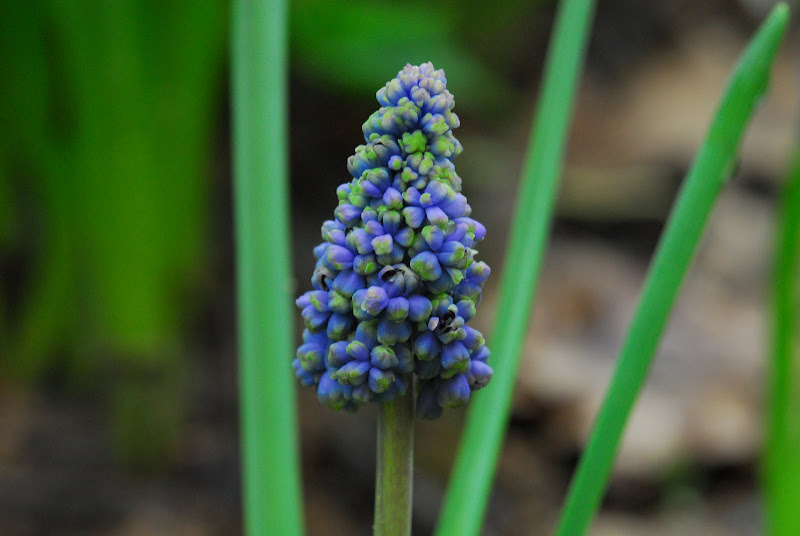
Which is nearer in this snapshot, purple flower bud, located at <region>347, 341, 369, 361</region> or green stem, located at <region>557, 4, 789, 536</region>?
purple flower bud, located at <region>347, 341, 369, 361</region>

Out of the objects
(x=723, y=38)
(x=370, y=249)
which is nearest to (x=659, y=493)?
(x=370, y=249)

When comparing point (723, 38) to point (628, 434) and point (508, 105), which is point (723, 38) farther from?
point (628, 434)

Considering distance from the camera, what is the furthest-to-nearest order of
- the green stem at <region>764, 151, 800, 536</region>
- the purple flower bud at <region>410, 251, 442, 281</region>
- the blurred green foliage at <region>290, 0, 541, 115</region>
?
the blurred green foliage at <region>290, 0, 541, 115</region> < the green stem at <region>764, 151, 800, 536</region> < the purple flower bud at <region>410, 251, 442, 281</region>

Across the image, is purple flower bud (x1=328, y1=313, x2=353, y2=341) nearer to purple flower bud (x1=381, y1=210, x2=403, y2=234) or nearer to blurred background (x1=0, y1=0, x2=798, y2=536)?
purple flower bud (x1=381, y1=210, x2=403, y2=234)

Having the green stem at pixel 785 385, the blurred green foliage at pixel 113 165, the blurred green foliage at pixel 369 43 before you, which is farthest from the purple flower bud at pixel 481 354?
the blurred green foliage at pixel 369 43

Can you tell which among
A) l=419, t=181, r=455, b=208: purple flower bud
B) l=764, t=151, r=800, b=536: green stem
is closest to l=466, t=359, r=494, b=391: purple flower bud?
l=419, t=181, r=455, b=208: purple flower bud

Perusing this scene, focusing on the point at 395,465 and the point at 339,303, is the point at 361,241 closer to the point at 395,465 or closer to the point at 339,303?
the point at 339,303
